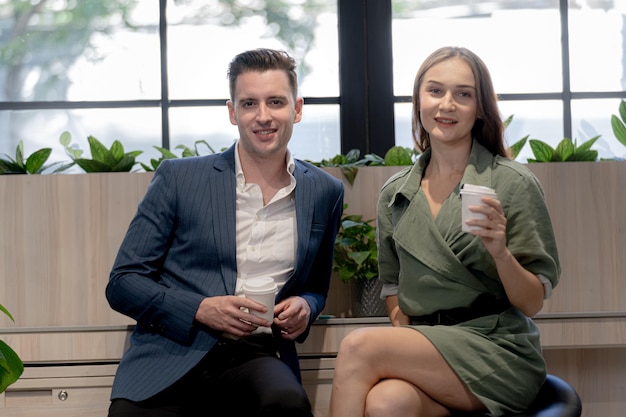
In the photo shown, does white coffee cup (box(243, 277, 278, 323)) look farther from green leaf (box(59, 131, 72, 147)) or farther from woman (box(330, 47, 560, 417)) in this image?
green leaf (box(59, 131, 72, 147))

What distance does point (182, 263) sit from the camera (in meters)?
2.21

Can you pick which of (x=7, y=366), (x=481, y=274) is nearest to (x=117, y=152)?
(x=7, y=366)

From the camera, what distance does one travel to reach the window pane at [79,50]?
11.1 ft

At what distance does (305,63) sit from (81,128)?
96cm

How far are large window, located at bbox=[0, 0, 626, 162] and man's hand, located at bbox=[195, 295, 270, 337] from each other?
143 centimetres

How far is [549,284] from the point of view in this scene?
6.34 ft

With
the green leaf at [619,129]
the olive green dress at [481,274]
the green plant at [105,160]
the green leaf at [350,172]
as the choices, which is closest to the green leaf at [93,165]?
the green plant at [105,160]

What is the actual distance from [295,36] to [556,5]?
110cm

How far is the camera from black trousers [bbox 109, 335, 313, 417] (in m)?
1.90

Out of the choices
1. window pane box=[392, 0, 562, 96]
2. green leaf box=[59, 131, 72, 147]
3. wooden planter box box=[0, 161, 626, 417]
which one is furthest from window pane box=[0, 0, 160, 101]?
window pane box=[392, 0, 562, 96]

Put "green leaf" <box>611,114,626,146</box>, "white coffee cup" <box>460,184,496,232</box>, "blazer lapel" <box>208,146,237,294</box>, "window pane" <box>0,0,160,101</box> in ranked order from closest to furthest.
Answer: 1. "white coffee cup" <box>460,184,496,232</box>
2. "blazer lapel" <box>208,146,237,294</box>
3. "green leaf" <box>611,114,626,146</box>
4. "window pane" <box>0,0,160,101</box>

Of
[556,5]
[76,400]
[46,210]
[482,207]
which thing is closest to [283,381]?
[482,207]

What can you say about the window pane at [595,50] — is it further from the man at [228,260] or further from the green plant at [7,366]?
the green plant at [7,366]

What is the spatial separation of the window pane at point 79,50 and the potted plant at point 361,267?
3.96 feet
